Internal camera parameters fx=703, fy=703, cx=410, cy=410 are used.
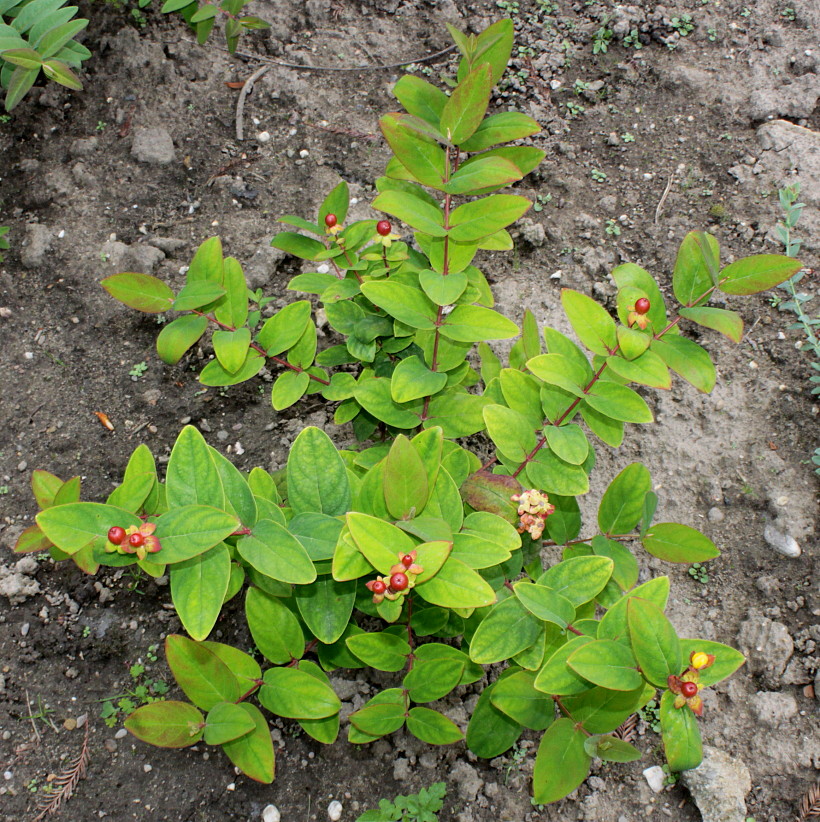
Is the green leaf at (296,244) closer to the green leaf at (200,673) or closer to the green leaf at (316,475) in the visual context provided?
the green leaf at (316,475)

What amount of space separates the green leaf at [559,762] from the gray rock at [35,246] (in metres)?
2.71

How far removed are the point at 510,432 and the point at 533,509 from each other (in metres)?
0.23

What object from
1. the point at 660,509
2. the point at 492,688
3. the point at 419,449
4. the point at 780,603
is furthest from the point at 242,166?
the point at 780,603

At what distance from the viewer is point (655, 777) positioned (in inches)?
82.4

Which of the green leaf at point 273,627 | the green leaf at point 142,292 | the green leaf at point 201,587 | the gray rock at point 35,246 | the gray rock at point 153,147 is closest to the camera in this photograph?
the green leaf at point 201,587

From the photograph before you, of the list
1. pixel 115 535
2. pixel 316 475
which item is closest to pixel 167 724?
pixel 115 535

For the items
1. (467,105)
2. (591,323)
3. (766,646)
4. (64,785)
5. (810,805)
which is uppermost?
(467,105)

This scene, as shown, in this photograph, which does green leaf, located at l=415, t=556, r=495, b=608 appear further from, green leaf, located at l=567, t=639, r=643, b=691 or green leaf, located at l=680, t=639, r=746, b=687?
green leaf, located at l=680, t=639, r=746, b=687

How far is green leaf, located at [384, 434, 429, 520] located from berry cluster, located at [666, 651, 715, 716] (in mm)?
631

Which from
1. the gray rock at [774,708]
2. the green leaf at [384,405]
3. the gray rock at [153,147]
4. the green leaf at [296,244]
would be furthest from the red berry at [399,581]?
the gray rock at [153,147]

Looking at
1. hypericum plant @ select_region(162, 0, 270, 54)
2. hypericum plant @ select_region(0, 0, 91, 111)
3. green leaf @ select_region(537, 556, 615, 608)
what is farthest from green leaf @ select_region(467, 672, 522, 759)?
hypericum plant @ select_region(162, 0, 270, 54)

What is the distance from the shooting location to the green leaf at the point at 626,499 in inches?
76.0

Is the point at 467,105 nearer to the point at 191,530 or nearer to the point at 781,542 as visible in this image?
the point at 191,530

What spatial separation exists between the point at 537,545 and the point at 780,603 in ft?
3.21
